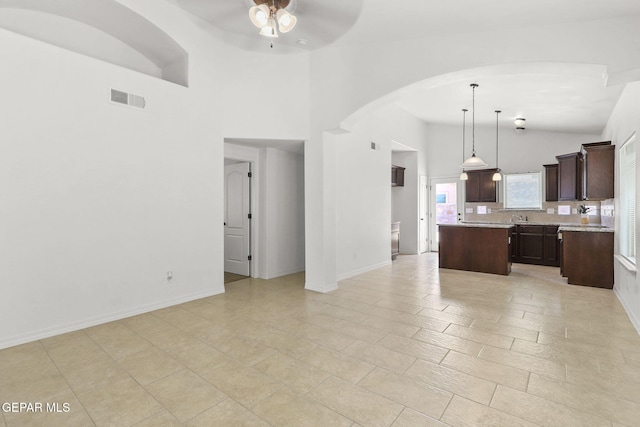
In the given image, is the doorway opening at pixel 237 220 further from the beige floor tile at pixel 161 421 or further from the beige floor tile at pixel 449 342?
the beige floor tile at pixel 161 421

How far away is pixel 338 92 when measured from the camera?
503cm

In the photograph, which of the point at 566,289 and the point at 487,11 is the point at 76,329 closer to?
the point at 487,11

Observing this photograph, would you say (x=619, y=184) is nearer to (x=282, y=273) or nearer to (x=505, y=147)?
(x=505, y=147)

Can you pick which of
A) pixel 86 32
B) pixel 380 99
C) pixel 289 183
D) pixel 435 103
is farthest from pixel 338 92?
pixel 86 32

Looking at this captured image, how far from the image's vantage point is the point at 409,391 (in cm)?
236

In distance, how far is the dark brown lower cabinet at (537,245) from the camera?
24.0 ft

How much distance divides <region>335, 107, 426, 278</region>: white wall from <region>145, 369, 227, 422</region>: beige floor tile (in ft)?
12.0

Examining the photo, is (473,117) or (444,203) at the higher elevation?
(473,117)

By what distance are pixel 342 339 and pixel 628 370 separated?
2.34m

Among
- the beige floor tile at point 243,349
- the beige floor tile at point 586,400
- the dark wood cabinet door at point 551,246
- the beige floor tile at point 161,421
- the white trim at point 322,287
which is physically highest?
the dark wood cabinet door at point 551,246

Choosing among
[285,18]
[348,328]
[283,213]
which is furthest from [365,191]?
[285,18]

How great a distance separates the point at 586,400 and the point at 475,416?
86cm

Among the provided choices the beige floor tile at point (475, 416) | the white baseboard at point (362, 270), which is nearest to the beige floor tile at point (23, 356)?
the beige floor tile at point (475, 416)

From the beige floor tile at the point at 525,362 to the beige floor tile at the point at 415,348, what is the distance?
36 cm
